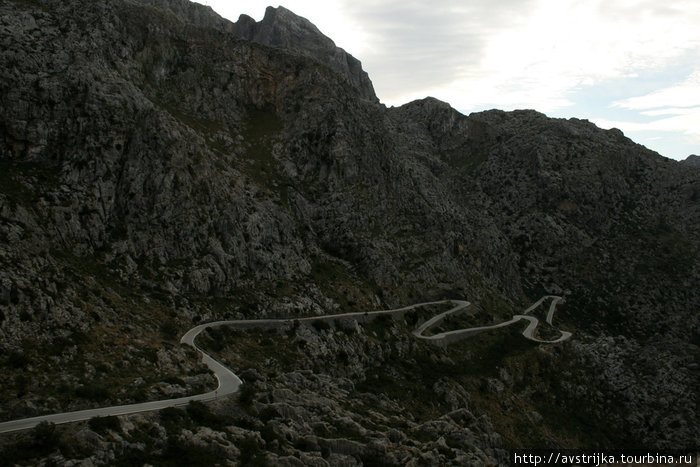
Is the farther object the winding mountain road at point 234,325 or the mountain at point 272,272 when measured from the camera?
the mountain at point 272,272

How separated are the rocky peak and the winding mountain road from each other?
102 m

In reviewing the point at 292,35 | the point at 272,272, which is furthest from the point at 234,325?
the point at 292,35

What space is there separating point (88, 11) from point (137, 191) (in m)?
37.2

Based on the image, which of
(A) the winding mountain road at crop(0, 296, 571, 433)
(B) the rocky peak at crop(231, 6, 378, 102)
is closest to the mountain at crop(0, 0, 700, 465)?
(A) the winding mountain road at crop(0, 296, 571, 433)

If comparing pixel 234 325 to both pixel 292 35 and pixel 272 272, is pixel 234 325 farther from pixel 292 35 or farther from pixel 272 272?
pixel 292 35

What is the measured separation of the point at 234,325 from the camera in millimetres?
56031

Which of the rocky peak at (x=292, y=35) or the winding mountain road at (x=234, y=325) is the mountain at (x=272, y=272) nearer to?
the winding mountain road at (x=234, y=325)

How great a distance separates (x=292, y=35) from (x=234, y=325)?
131554mm

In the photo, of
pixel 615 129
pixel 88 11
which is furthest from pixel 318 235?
pixel 615 129

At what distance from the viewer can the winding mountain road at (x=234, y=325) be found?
90.2ft

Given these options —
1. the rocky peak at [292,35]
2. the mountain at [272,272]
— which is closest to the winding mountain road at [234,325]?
the mountain at [272,272]

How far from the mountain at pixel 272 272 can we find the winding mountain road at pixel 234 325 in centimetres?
125

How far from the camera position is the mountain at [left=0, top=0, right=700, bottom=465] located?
115 feet

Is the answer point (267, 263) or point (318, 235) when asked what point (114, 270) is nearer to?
point (267, 263)
